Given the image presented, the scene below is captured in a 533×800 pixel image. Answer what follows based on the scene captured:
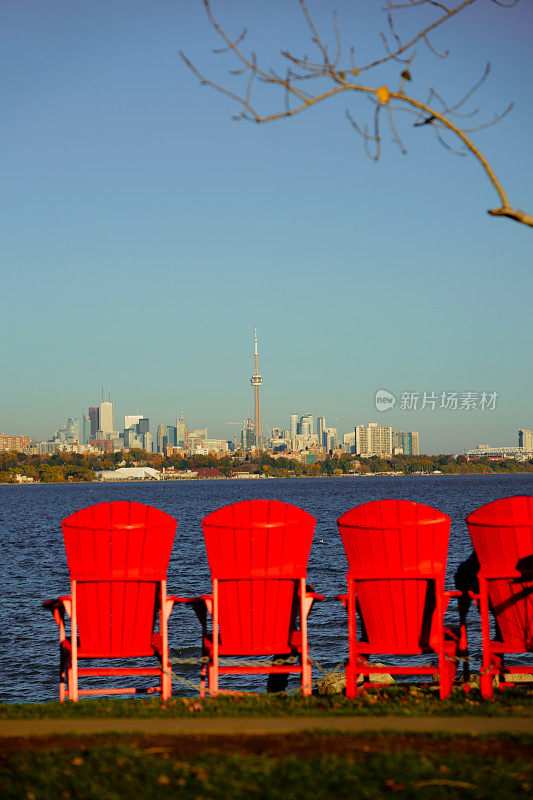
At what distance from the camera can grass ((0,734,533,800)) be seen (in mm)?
4285

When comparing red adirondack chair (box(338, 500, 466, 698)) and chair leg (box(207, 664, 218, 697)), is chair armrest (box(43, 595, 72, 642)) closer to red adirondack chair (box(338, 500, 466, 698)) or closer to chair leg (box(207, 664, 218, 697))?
chair leg (box(207, 664, 218, 697))

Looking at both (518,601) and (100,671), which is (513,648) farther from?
(100,671)

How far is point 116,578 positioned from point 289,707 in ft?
5.18

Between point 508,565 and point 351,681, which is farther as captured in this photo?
point 508,565

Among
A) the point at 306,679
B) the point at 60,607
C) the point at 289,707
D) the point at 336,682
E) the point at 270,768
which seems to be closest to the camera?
the point at 270,768

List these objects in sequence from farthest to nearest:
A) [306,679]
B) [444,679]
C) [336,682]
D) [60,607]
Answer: [336,682] → [60,607] → [306,679] → [444,679]

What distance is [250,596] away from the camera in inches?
268

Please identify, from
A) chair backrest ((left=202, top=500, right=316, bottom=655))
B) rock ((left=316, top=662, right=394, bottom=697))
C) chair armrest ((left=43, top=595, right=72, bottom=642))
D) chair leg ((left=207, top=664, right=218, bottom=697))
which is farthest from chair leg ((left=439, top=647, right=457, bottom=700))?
rock ((left=316, top=662, right=394, bottom=697))

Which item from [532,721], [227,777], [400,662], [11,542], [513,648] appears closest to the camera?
[227,777]

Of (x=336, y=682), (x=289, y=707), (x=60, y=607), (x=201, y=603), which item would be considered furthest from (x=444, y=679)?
(x=336, y=682)

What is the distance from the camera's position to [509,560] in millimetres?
6754

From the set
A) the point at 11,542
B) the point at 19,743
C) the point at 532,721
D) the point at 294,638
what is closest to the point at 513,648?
the point at 532,721

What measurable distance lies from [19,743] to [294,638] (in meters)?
2.36

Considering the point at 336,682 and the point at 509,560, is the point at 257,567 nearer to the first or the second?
the point at 509,560
